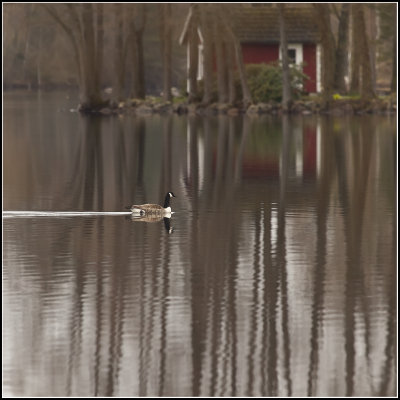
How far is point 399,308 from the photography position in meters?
12.9

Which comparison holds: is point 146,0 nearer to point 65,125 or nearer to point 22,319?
point 65,125

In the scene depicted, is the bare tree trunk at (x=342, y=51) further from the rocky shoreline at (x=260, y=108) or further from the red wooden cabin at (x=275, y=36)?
the rocky shoreline at (x=260, y=108)

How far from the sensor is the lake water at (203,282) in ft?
34.7

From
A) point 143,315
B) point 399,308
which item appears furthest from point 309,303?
point 143,315

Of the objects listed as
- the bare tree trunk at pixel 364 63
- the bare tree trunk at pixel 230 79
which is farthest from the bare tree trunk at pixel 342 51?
the bare tree trunk at pixel 364 63

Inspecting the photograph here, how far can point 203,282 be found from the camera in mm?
14438

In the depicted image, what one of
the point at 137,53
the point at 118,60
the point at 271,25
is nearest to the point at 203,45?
the point at 118,60

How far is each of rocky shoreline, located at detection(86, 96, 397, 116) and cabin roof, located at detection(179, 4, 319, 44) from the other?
924 centimetres

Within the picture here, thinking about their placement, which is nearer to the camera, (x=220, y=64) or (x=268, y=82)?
(x=220, y=64)

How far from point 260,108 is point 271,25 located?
14.6m

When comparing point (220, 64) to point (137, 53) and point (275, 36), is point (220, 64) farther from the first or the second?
point (275, 36)

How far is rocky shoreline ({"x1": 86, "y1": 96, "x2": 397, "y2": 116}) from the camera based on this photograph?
6019 cm

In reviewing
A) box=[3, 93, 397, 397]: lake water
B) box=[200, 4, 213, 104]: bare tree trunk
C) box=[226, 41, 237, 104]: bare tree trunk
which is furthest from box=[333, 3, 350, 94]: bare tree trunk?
box=[3, 93, 397, 397]: lake water

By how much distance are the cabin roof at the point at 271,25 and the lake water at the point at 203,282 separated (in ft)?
146
